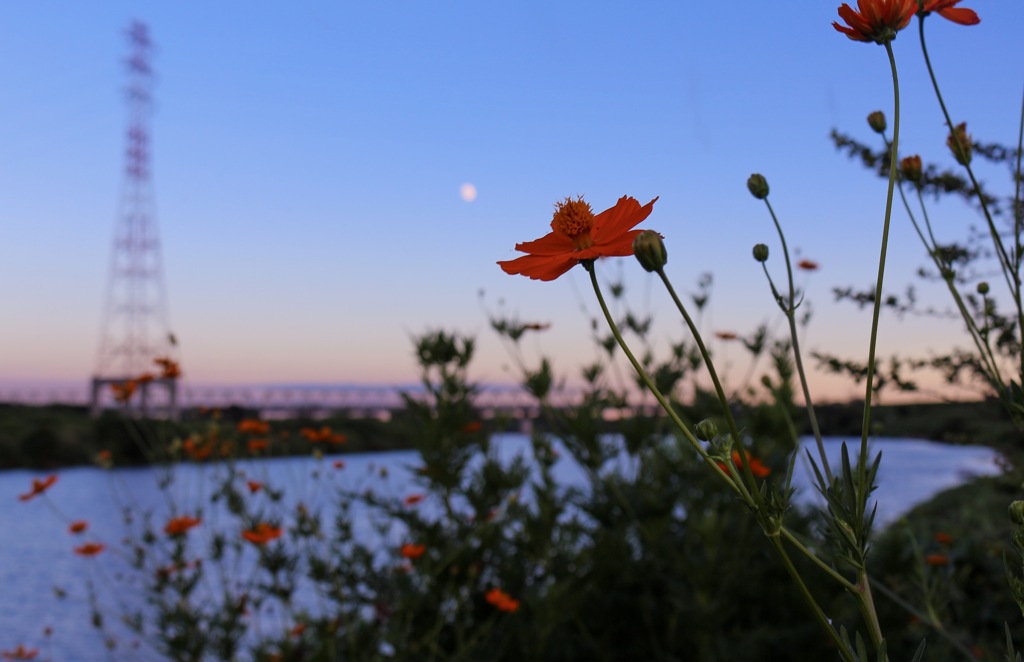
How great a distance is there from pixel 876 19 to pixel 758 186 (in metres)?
0.19

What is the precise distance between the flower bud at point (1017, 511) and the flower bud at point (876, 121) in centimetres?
57

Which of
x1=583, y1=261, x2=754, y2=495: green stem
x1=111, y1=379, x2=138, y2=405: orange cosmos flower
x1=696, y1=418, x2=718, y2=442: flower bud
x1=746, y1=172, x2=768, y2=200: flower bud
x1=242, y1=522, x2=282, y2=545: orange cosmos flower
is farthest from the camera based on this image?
x1=111, y1=379, x2=138, y2=405: orange cosmos flower

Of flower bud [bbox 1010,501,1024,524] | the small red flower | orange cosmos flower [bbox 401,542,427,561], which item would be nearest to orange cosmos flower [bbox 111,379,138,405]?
the small red flower

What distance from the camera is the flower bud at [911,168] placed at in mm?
1047

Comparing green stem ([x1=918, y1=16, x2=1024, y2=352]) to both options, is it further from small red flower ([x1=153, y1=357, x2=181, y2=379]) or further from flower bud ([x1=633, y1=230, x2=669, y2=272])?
small red flower ([x1=153, y1=357, x2=181, y2=379])

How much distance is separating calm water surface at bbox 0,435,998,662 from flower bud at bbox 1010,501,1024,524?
10 cm

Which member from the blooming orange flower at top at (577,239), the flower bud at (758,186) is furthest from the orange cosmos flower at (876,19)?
the blooming orange flower at top at (577,239)

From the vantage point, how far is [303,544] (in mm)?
2740

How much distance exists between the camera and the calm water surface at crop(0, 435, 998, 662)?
2.85 meters

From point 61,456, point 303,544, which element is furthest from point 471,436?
point 61,456

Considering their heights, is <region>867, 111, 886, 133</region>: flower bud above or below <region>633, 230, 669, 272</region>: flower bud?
above

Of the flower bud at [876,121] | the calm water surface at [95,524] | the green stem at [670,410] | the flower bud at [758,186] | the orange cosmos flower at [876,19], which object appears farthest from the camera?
the calm water surface at [95,524]

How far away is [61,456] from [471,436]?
15324mm

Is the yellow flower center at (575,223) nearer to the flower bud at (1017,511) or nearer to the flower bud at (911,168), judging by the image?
the flower bud at (1017,511)
